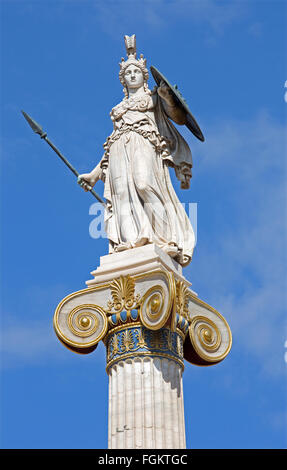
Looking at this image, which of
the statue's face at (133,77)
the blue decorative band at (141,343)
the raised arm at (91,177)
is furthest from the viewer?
the statue's face at (133,77)

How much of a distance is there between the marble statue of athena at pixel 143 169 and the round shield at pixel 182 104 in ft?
0.43

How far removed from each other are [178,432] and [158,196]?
5808mm

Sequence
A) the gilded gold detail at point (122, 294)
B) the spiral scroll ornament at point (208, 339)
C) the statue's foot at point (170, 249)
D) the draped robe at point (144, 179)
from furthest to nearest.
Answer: the draped robe at point (144, 179) → the statue's foot at point (170, 249) → the spiral scroll ornament at point (208, 339) → the gilded gold detail at point (122, 294)

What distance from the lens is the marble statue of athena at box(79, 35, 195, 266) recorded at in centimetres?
2267

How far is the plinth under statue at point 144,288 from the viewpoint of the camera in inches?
795

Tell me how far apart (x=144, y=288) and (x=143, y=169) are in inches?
129

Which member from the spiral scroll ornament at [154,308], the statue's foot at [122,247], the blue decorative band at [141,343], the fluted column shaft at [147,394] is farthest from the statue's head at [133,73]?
the fluted column shaft at [147,394]

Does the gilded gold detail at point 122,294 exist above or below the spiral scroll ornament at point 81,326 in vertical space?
above

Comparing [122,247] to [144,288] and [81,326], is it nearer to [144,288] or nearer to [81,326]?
[144,288]

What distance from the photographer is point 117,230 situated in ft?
75.3

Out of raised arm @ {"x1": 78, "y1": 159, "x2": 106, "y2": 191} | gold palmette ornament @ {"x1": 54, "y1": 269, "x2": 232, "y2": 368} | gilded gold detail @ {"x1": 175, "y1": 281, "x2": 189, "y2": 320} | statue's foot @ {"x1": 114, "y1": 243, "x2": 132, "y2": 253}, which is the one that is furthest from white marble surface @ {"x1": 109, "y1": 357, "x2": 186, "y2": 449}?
raised arm @ {"x1": 78, "y1": 159, "x2": 106, "y2": 191}

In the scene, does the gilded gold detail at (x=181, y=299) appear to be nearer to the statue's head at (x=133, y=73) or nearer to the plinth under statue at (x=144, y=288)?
the plinth under statue at (x=144, y=288)

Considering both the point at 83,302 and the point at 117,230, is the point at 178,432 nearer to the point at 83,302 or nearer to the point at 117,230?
the point at 83,302

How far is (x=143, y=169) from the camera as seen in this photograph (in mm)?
23109
